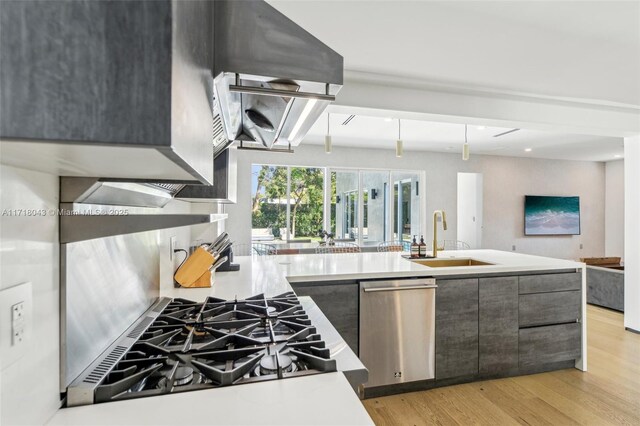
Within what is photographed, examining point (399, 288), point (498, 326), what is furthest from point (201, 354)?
point (498, 326)

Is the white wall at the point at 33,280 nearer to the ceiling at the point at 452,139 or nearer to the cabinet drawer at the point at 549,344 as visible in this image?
the cabinet drawer at the point at 549,344

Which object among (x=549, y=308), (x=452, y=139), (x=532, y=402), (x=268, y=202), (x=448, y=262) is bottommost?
(x=532, y=402)

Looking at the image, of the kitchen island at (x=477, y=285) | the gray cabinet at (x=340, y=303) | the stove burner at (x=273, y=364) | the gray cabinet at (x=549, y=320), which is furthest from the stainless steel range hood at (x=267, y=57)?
the gray cabinet at (x=549, y=320)

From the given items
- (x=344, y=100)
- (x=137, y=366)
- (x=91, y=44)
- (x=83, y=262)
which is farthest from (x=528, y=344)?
(x=91, y=44)

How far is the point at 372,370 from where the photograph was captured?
226cm

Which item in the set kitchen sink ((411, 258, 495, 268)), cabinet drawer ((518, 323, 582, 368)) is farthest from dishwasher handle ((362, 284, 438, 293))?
cabinet drawer ((518, 323, 582, 368))

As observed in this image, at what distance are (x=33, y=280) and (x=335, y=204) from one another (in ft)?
20.1

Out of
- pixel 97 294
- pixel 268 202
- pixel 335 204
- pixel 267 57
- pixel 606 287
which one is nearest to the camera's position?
pixel 267 57

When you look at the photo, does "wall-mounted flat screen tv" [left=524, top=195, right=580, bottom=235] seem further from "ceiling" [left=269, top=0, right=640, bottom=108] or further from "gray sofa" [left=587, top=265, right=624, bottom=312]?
"ceiling" [left=269, top=0, right=640, bottom=108]

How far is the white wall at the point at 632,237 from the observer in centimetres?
377

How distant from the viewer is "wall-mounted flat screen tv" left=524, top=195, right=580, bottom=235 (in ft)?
24.4

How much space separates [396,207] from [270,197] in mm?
2740

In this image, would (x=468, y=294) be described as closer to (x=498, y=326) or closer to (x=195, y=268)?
(x=498, y=326)

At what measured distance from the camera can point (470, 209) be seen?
7590 millimetres
